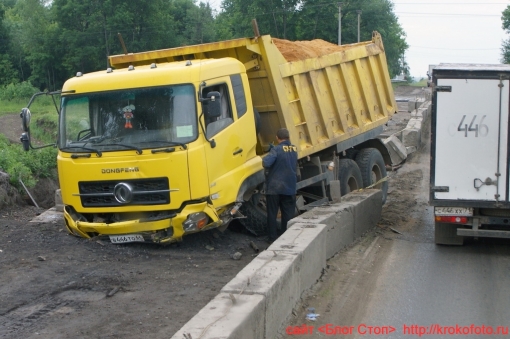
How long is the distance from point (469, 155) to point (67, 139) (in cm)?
537

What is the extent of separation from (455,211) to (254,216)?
283cm

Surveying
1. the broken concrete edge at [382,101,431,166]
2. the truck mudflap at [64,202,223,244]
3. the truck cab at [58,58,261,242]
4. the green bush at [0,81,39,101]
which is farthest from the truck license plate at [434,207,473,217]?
the green bush at [0,81,39,101]

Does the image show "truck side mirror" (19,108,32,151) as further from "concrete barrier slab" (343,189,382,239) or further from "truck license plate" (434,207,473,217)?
"truck license plate" (434,207,473,217)

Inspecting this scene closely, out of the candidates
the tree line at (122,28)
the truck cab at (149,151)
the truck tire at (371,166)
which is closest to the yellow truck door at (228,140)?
the truck cab at (149,151)

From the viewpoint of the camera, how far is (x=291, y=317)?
21.1 feet

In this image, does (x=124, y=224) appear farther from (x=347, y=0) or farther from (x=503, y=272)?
(x=347, y=0)

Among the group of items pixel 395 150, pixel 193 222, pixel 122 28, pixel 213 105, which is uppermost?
pixel 122 28

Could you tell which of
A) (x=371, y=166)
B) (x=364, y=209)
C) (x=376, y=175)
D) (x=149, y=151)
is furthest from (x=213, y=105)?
(x=376, y=175)

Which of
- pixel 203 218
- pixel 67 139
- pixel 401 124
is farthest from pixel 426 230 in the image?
pixel 401 124

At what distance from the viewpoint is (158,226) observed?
8.52 meters

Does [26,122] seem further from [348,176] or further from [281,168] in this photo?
[348,176]

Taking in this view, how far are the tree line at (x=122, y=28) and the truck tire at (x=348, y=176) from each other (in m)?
40.3

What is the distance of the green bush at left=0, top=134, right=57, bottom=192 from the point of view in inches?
563

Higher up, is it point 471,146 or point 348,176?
point 471,146
